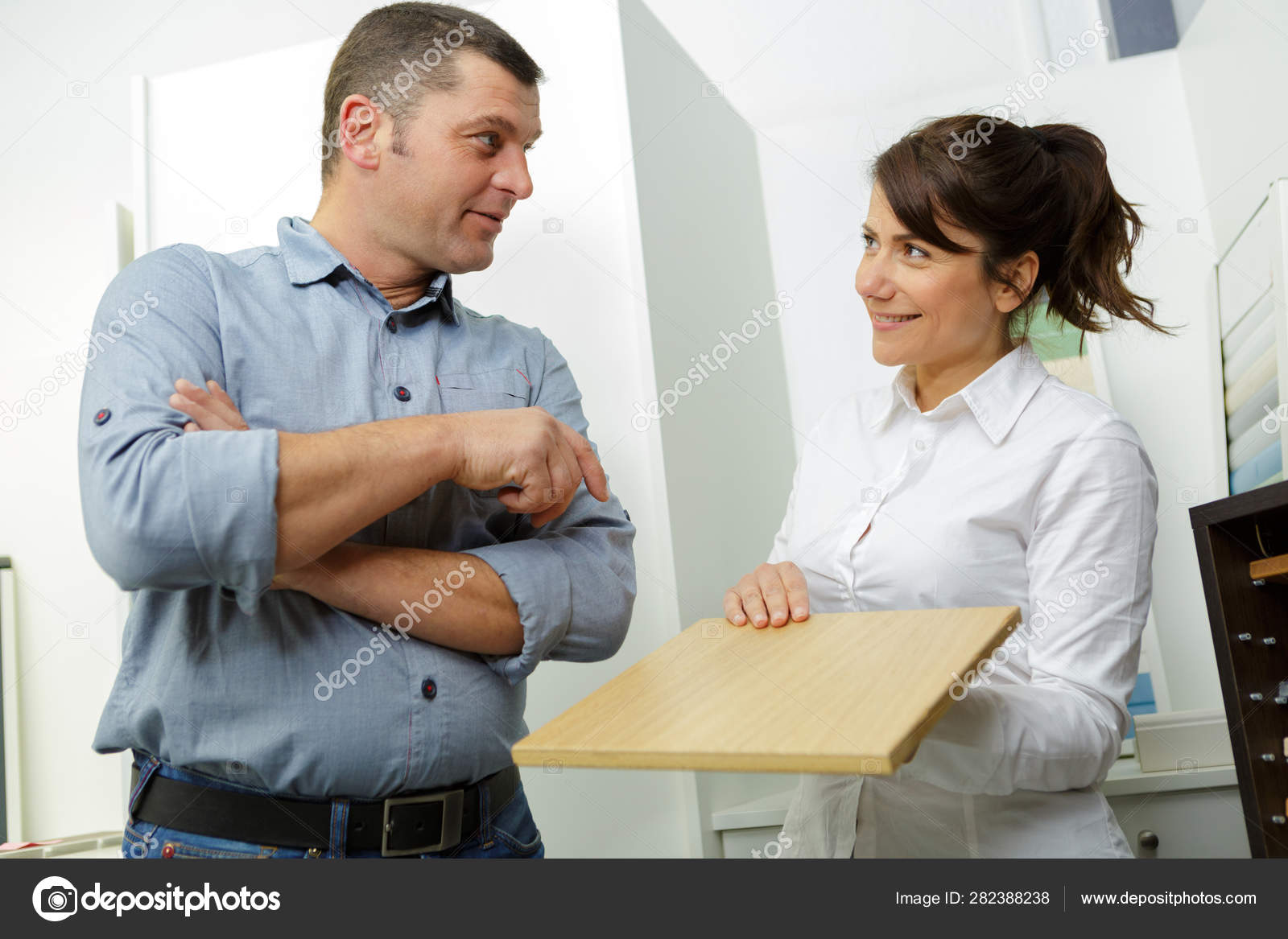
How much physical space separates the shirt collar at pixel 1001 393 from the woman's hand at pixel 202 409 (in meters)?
0.89

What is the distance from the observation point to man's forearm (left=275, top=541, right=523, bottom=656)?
924 mm

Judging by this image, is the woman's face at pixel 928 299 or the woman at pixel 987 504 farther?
the woman's face at pixel 928 299

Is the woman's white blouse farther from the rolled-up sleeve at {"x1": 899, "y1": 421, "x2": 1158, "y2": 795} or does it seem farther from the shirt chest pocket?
the shirt chest pocket

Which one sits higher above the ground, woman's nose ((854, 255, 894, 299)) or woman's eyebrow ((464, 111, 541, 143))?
woman's eyebrow ((464, 111, 541, 143))

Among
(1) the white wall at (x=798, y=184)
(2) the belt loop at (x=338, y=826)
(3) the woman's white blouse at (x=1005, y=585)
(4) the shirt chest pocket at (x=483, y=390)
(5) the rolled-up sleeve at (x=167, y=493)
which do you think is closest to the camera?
(5) the rolled-up sleeve at (x=167, y=493)

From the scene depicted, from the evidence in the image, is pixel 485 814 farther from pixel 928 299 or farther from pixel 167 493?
pixel 928 299

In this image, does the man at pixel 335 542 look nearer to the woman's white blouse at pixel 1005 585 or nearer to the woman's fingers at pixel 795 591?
the woman's fingers at pixel 795 591

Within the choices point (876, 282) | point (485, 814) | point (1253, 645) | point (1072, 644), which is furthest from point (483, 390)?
point (1253, 645)

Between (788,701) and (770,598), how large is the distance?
1.22 ft

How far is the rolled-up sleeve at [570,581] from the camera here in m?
0.99

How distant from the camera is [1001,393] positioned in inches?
50.6

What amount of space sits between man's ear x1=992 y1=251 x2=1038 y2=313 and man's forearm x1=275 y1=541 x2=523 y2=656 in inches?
32.0
